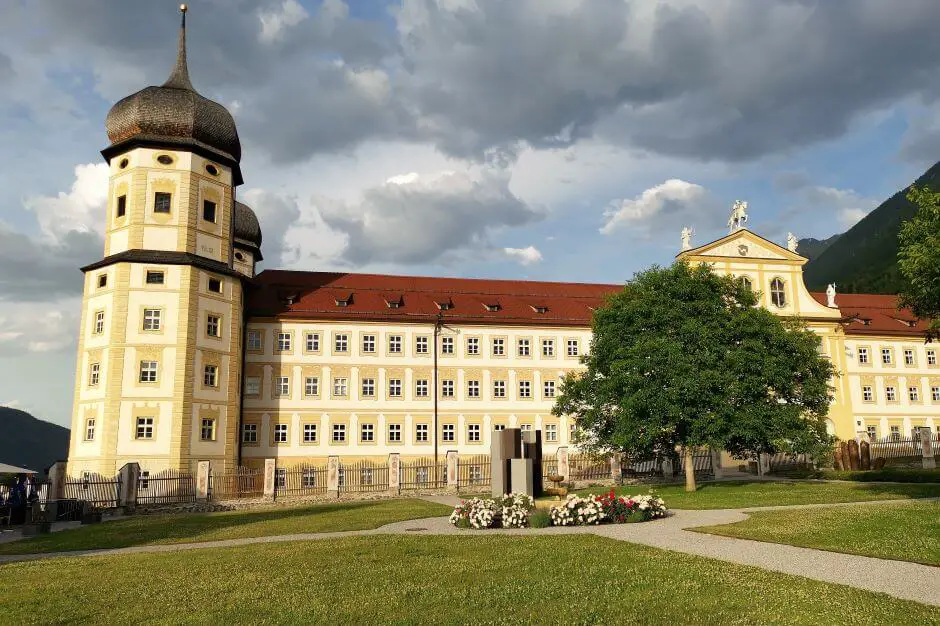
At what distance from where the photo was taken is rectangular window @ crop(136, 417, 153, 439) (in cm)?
3778

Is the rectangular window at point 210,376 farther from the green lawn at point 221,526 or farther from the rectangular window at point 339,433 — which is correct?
the green lawn at point 221,526

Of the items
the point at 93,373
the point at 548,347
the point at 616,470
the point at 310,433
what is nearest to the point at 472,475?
the point at 616,470

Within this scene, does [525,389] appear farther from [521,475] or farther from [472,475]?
[521,475]

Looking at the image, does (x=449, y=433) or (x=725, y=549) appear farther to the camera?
(x=449, y=433)

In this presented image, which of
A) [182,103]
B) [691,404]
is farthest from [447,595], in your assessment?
[182,103]

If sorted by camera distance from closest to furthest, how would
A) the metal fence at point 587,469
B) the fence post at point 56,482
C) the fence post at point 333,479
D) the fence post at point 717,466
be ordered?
the fence post at point 56,482 < the fence post at point 333,479 < the metal fence at point 587,469 < the fence post at point 717,466

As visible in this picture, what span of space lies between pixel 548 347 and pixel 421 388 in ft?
30.0

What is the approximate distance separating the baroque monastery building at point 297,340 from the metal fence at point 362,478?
192 centimetres

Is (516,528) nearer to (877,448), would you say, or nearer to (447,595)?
(447,595)

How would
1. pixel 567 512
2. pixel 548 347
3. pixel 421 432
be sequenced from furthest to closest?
1. pixel 548 347
2. pixel 421 432
3. pixel 567 512

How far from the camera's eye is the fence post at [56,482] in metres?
31.5

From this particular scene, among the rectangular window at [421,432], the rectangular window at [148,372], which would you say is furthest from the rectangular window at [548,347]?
the rectangular window at [148,372]

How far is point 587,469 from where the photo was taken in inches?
1658

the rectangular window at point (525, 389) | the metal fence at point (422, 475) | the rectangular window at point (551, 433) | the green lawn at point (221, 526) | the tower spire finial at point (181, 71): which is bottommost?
the green lawn at point (221, 526)
